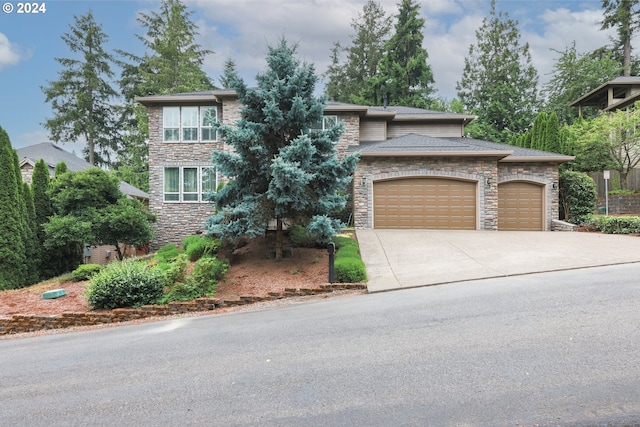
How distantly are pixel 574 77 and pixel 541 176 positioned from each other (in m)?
25.6

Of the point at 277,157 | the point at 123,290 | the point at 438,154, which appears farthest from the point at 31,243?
the point at 438,154

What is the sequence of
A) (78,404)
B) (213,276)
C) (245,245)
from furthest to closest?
1. (245,245)
2. (213,276)
3. (78,404)

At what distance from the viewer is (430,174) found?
14.1 metres

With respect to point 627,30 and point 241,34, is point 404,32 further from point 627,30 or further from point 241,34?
point 627,30

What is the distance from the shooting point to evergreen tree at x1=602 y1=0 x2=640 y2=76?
103ft

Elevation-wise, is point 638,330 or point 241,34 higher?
point 241,34

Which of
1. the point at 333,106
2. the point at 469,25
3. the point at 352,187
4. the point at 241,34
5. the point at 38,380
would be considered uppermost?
the point at 469,25

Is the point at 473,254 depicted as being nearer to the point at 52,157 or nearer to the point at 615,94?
the point at 52,157

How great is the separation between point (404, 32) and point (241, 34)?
17557 mm

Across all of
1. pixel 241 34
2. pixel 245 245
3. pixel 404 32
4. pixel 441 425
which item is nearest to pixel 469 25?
pixel 404 32

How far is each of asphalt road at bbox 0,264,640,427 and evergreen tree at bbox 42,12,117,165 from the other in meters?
31.3

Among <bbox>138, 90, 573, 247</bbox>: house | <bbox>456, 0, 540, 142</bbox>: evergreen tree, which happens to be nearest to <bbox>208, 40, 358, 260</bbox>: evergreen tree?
<bbox>138, 90, 573, 247</bbox>: house

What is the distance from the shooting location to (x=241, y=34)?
20109mm

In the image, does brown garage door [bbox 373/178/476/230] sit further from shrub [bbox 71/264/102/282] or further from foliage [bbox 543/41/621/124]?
foliage [bbox 543/41/621/124]
